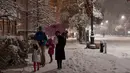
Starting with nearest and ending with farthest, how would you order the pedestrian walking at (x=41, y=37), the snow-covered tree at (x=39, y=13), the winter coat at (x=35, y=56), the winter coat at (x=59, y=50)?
the winter coat at (x=35, y=56), the winter coat at (x=59, y=50), the pedestrian walking at (x=41, y=37), the snow-covered tree at (x=39, y=13)

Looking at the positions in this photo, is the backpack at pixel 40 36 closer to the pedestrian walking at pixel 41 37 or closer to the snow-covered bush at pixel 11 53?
the pedestrian walking at pixel 41 37

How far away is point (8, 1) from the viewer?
12.0 meters

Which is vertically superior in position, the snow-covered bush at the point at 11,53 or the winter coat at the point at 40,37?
the winter coat at the point at 40,37

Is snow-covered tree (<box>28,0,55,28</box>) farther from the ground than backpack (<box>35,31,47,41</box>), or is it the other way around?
snow-covered tree (<box>28,0,55,28</box>)

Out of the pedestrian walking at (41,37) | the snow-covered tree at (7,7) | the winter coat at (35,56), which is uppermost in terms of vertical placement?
the snow-covered tree at (7,7)

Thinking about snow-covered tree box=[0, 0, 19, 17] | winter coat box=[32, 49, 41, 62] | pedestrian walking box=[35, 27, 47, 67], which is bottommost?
winter coat box=[32, 49, 41, 62]

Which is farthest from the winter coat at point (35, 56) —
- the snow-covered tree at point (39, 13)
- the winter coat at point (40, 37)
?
the snow-covered tree at point (39, 13)

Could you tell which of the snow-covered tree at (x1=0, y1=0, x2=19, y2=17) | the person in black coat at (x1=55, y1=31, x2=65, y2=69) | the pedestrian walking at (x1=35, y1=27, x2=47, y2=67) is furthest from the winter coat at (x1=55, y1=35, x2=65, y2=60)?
the snow-covered tree at (x1=0, y1=0, x2=19, y2=17)

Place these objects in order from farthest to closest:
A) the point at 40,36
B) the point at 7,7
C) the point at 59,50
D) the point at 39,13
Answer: the point at 39,13
the point at 40,36
the point at 59,50
the point at 7,7

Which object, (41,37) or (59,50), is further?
(41,37)

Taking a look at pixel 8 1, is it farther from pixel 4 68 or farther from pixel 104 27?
pixel 104 27

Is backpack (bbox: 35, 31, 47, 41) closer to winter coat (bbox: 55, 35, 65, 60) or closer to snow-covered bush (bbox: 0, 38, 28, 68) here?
winter coat (bbox: 55, 35, 65, 60)

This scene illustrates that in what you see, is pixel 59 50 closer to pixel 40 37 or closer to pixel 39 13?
pixel 40 37

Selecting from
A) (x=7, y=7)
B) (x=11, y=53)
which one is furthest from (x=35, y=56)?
(x=7, y=7)
